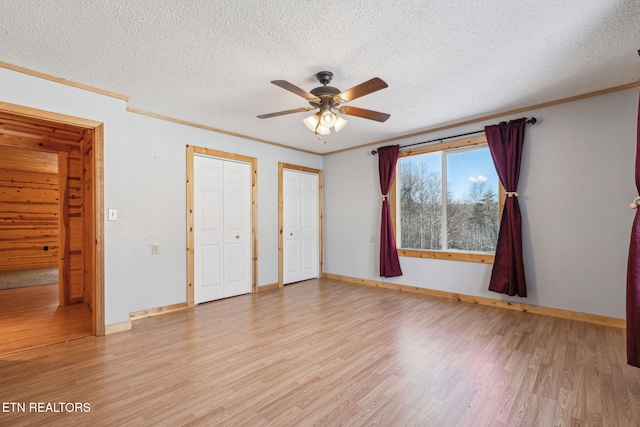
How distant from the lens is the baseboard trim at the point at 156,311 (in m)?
3.61

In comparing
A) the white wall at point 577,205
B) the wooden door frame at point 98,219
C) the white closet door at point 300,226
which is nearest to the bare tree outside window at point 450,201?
the white wall at point 577,205

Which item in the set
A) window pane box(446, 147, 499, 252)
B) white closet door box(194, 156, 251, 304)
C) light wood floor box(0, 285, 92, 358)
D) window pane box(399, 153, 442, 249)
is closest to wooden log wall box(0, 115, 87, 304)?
light wood floor box(0, 285, 92, 358)

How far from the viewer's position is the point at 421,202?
4.84 m

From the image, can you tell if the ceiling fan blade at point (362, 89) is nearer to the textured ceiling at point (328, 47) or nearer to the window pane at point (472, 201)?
the textured ceiling at point (328, 47)

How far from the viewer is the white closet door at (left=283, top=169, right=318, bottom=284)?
5.52 m

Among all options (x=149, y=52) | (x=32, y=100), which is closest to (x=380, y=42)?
(x=149, y=52)

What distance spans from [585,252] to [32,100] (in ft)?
19.7

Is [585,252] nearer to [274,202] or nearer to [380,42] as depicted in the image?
[380,42]

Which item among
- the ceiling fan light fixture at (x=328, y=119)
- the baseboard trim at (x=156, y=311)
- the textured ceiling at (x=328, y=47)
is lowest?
the baseboard trim at (x=156, y=311)

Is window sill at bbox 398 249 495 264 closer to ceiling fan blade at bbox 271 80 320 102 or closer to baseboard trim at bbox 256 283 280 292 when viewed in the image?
baseboard trim at bbox 256 283 280 292

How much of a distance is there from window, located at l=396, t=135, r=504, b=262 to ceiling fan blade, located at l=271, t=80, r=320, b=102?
2.67 m

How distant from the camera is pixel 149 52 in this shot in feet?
7.91

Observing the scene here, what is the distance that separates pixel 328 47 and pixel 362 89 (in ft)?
1.39

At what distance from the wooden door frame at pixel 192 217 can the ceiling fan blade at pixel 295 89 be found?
7.56ft
